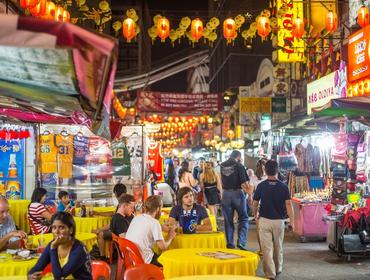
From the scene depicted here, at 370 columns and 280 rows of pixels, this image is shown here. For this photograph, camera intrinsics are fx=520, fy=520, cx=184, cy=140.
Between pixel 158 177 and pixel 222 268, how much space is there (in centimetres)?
1368

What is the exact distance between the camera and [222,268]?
597 centimetres

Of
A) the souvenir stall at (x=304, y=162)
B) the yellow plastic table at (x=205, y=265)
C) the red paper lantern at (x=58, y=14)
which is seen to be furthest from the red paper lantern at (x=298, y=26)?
the yellow plastic table at (x=205, y=265)

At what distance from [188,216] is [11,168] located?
22.1 ft

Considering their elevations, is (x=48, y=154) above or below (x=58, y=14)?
below

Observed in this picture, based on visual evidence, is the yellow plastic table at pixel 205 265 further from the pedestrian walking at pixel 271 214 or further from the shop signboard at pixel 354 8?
the shop signboard at pixel 354 8

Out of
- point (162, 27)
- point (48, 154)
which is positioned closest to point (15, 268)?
point (48, 154)

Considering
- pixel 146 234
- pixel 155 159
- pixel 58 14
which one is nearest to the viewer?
pixel 146 234

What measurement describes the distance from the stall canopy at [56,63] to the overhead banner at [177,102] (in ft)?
66.9

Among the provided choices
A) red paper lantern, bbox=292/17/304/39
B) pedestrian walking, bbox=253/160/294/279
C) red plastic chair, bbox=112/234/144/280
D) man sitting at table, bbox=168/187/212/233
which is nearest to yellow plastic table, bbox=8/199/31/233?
man sitting at table, bbox=168/187/212/233

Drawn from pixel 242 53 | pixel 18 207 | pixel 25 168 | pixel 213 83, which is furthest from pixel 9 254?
pixel 213 83

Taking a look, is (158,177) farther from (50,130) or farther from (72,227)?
(72,227)

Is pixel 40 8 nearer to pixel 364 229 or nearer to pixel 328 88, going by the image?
pixel 364 229

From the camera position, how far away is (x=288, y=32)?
17.8m

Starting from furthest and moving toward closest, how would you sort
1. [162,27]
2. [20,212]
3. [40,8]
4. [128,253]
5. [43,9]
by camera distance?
1. [162,27]
2. [20,212]
3. [43,9]
4. [40,8]
5. [128,253]
